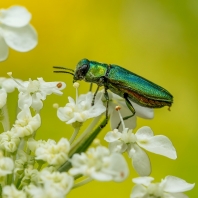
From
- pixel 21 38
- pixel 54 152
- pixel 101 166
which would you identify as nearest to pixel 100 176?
pixel 101 166

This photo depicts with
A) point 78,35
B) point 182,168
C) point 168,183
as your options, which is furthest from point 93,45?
point 168,183

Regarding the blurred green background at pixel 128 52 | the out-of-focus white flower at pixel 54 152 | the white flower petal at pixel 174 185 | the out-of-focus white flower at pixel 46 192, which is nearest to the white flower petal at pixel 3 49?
the out-of-focus white flower at pixel 54 152

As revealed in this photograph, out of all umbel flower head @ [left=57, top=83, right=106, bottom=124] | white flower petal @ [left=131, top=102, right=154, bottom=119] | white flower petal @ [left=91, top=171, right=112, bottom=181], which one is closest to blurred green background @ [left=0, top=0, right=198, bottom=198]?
white flower petal @ [left=131, top=102, right=154, bottom=119]

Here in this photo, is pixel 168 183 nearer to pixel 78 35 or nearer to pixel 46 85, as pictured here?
pixel 46 85

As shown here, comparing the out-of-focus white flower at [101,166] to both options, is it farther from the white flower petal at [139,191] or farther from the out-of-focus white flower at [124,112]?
the out-of-focus white flower at [124,112]

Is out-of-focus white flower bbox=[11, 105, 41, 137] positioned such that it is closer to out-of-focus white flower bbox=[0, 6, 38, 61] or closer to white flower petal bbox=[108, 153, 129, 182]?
out-of-focus white flower bbox=[0, 6, 38, 61]
